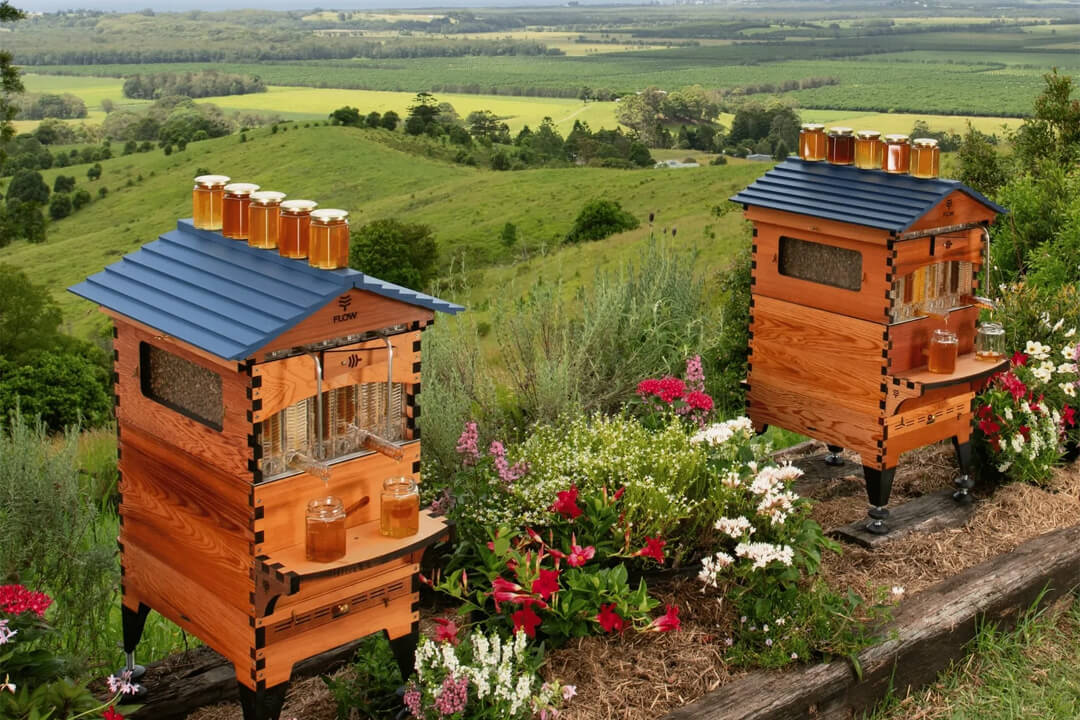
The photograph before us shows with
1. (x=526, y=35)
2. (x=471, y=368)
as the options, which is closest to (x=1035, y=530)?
(x=471, y=368)

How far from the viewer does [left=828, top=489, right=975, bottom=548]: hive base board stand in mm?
4688

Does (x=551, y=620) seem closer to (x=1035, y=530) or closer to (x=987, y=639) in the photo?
(x=987, y=639)

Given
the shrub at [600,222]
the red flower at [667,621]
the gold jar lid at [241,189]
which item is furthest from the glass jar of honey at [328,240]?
the shrub at [600,222]

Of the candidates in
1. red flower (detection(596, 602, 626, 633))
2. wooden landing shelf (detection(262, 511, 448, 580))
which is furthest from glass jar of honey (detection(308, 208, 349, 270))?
red flower (detection(596, 602, 626, 633))

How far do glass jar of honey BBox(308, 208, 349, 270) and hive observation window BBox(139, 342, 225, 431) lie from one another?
412mm

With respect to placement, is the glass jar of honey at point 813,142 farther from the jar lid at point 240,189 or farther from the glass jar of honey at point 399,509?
the glass jar of honey at point 399,509

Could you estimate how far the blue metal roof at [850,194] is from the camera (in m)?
4.43

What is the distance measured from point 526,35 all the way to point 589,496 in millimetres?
119562

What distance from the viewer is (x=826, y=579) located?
14.0 feet

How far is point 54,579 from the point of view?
4.04 meters

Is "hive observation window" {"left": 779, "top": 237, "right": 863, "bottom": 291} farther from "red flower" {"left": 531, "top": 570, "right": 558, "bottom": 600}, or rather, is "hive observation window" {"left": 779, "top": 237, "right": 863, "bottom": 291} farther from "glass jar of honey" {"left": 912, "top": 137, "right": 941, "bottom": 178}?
"red flower" {"left": 531, "top": 570, "right": 558, "bottom": 600}

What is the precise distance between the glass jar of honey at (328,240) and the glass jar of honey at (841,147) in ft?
8.99

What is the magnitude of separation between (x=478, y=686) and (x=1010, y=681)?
2.18 metres

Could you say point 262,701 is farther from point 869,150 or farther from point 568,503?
point 869,150
